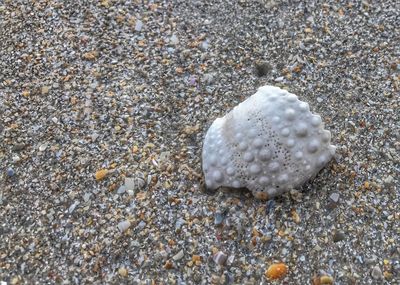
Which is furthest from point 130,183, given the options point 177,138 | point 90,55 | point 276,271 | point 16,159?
point 90,55

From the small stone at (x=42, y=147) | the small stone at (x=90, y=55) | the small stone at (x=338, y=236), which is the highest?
the small stone at (x=338, y=236)

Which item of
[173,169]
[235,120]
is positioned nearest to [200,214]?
[173,169]

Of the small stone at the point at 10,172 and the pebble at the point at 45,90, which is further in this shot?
Answer: the pebble at the point at 45,90

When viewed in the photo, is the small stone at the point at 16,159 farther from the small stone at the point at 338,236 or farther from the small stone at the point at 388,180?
the small stone at the point at 388,180

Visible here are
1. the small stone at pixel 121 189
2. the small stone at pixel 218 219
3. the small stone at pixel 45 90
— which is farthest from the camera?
the small stone at pixel 45 90

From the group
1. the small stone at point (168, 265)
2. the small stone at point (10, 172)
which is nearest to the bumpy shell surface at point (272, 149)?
the small stone at point (168, 265)

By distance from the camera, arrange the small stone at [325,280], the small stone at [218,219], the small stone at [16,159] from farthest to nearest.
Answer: the small stone at [16,159] < the small stone at [218,219] < the small stone at [325,280]

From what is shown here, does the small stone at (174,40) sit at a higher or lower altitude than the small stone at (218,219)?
higher
